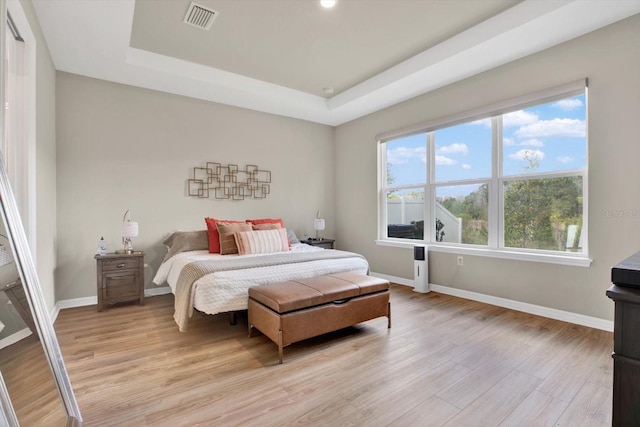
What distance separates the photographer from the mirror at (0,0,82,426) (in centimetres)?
127

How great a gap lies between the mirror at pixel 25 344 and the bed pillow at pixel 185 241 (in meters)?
2.13

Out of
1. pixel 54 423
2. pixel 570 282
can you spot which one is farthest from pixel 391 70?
pixel 54 423

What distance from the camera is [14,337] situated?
1.34m

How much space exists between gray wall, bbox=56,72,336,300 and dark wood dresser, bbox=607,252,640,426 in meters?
4.30

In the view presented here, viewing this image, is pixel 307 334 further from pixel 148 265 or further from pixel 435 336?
pixel 148 265

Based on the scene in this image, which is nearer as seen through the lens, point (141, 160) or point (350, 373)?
point (350, 373)

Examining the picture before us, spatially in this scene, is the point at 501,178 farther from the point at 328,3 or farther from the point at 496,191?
the point at 328,3

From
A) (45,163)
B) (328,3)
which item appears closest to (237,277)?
(45,163)

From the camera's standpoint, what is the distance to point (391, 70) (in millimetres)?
3791

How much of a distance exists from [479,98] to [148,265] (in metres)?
4.52

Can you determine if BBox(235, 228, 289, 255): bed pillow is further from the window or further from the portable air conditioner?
the window

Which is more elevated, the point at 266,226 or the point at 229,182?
the point at 229,182

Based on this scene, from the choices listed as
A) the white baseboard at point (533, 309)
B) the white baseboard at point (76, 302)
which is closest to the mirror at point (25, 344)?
the white baseboard at point (76, 302)

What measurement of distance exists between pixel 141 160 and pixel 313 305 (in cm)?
301
